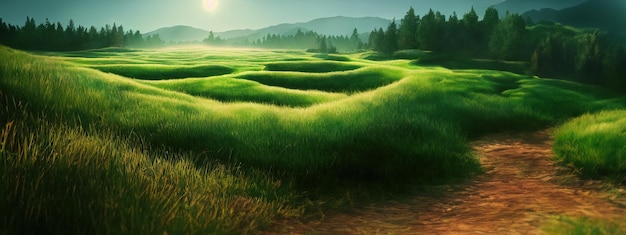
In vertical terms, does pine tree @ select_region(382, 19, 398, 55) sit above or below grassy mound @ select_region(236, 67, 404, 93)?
above

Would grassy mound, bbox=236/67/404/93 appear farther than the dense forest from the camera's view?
No

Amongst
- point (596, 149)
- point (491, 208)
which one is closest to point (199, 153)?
point (491, 208)

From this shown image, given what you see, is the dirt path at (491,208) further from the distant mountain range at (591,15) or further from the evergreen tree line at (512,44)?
the distant mountain range at (591,15)

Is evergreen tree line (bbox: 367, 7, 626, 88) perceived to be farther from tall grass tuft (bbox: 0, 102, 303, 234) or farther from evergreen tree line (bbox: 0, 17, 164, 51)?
evergreen tree line (bbox: 0, 17, 164, 51)

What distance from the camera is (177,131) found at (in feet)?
30.2

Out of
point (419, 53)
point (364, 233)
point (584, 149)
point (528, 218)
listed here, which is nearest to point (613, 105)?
point (584, 149)

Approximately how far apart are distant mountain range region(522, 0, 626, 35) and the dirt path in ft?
537

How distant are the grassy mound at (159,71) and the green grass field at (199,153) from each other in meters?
14.7

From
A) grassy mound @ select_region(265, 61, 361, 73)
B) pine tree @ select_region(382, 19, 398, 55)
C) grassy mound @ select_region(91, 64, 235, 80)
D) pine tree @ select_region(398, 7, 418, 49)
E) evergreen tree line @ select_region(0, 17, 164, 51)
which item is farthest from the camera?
pine tree @ select_region(382, 19, 398, 55)

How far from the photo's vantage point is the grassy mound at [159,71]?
29.2m

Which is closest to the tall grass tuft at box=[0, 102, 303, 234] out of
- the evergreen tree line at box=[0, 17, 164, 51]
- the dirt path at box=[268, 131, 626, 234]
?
the dirt path at box=[268, 131, 626, 234]

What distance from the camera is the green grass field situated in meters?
4.43

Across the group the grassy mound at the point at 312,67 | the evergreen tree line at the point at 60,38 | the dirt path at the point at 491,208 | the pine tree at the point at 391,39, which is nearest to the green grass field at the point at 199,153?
the dirt path at the point at 491,208

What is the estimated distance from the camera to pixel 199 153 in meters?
8.38
